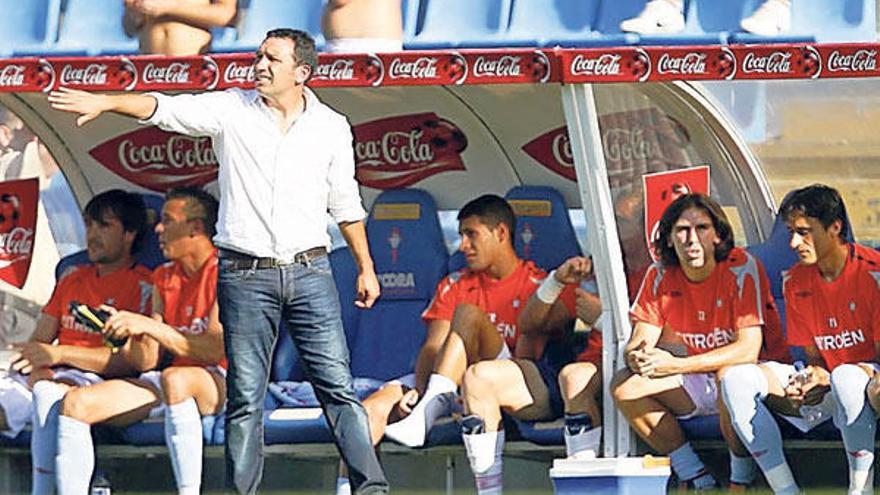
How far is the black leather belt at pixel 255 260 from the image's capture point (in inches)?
294

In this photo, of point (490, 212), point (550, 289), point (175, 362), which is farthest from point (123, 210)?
point (550, 289)

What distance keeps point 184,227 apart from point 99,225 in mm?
447

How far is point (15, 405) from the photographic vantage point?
8.96 m

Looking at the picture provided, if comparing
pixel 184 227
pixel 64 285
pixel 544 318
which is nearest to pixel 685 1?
pixel 544 318

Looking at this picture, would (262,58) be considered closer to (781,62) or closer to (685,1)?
(781,62)

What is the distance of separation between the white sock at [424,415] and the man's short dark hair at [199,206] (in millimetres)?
1225

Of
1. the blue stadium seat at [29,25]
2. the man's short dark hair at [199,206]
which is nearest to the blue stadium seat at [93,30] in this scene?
the blue stadium seat at [29,25]

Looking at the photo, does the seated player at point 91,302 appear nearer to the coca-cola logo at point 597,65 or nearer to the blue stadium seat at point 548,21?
the blue stadium seat at point 548,21

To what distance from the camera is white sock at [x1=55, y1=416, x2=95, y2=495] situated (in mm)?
8453

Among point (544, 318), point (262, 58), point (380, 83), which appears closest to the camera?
point (262, 58)

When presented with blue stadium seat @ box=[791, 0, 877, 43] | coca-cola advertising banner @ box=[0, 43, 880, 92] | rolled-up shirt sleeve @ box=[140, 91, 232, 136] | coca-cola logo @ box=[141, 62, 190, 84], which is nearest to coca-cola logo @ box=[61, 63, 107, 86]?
coca-cola advertising banner @ box=[0, 43, 880, 92]

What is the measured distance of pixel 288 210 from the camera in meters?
7.49

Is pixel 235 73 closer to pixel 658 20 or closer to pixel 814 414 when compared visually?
pixel 658 20

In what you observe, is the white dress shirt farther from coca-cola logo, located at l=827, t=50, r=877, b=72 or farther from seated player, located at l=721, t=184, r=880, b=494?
coca-cola logo, located at l=827, t=50, r=877, b=72
